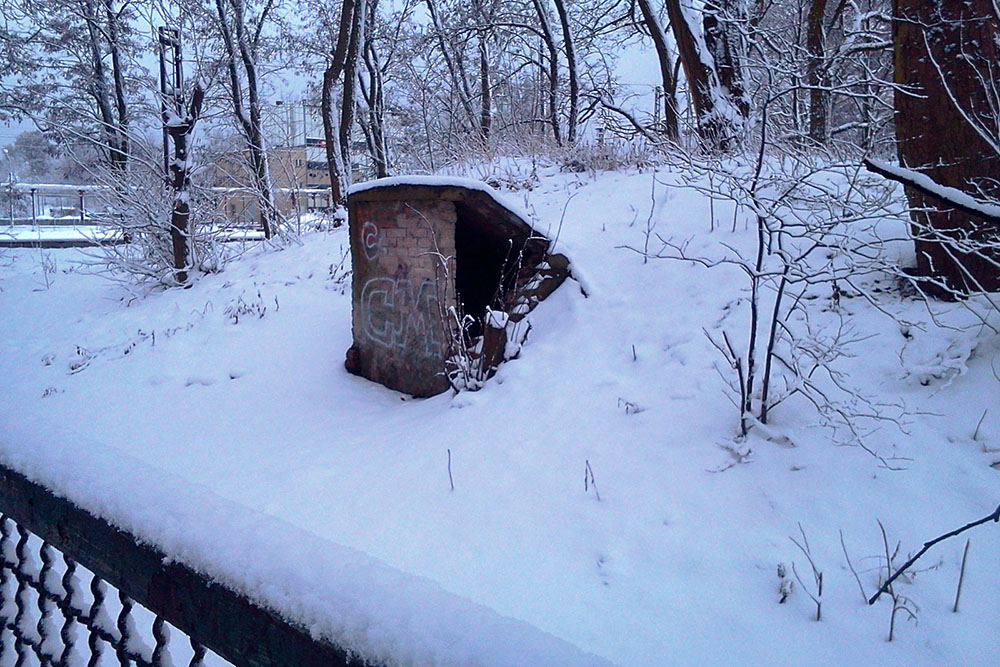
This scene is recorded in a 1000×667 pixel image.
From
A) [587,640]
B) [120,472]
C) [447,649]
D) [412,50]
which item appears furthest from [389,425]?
[412,50]

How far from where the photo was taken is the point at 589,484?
3766mm

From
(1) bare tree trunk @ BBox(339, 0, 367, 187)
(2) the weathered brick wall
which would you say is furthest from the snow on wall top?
(1) bare tree trunk @ BBox(339, 0, 367, 187)

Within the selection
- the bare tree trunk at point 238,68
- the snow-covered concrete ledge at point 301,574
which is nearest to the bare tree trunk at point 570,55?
the bare tree trunk at point 238,68

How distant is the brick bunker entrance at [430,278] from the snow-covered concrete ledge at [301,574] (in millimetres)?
4144

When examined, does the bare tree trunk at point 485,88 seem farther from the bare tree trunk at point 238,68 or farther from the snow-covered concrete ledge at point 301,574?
the snow-covered concrete ledge at point 301,574

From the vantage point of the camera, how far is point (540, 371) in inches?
200

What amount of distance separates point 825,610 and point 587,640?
0.99 meters

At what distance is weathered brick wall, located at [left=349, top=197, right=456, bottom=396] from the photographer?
5598mm

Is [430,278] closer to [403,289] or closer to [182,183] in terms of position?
[403,289]

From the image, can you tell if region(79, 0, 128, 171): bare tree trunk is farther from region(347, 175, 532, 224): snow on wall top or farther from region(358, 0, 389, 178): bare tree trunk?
region(347, 175, 532, 224): snow on wall top

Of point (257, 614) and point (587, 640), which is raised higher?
point (257, 614)

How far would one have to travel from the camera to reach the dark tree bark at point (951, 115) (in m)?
4.10

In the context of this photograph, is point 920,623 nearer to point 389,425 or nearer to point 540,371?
point 540,371

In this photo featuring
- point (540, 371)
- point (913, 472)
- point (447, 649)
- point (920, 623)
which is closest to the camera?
point (447, 649)
